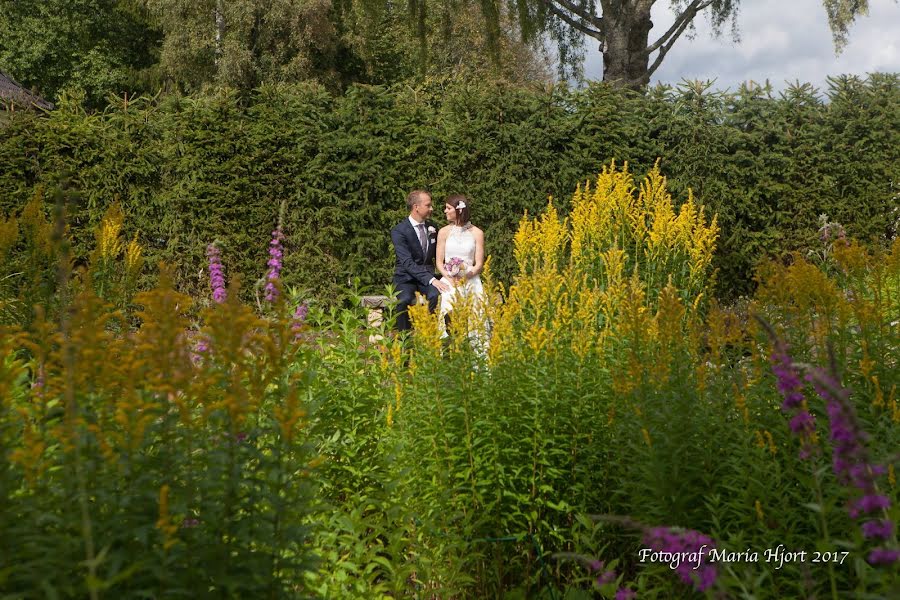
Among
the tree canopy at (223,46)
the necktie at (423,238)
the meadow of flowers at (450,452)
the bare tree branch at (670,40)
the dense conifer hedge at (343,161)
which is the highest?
the tree canopy at (223,46)

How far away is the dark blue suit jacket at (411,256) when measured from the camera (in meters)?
7.99

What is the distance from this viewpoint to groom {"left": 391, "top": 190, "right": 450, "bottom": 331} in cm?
798

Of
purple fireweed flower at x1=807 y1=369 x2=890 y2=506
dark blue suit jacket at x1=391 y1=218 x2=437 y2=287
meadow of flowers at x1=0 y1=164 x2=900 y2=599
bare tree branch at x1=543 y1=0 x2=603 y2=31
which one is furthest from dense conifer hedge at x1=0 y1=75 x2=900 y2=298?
purple fireweed flower at x1=807 y1=369 x2=890 y2=506

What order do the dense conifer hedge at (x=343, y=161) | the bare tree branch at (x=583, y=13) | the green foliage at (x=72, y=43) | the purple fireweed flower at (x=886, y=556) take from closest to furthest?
the purple fireweed flower at (x=886, y=556) < the dense conifer hedge at (x=343, y=161) < the bare tree branch at (x=583, y=13) < the green foliage at (x=72, y=43)

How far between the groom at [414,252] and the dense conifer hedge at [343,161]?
64.8 inches

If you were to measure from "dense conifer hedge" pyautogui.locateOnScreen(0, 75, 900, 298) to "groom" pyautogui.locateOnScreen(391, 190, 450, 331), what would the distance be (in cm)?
165

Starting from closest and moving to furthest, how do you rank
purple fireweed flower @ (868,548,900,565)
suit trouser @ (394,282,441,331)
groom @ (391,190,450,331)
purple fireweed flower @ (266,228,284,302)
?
purple fireweed flower @ (868,548,900,565)
purple fireweed flower @ (266,228,284,302)
suit trouser @ (394,282,441,331)
groom @ (391,190,450,331)

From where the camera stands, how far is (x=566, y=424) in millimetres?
3566

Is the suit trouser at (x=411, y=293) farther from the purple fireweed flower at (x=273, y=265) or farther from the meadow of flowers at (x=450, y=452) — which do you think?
the meadow of flowers at (x=450, y=452)

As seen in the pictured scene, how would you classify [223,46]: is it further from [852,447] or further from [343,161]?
[852,447]

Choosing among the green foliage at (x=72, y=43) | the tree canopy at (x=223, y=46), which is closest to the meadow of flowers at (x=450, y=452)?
the tree canopy at (x=223, y=46)

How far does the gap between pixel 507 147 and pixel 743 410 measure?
25.1 feet

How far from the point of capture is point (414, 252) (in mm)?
8164

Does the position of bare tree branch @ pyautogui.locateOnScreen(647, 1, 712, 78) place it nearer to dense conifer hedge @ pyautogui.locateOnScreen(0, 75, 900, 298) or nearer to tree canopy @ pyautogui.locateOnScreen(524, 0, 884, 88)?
tree canopy @ pyautogui.locateOnScreen(524, 0, 884, 88)
